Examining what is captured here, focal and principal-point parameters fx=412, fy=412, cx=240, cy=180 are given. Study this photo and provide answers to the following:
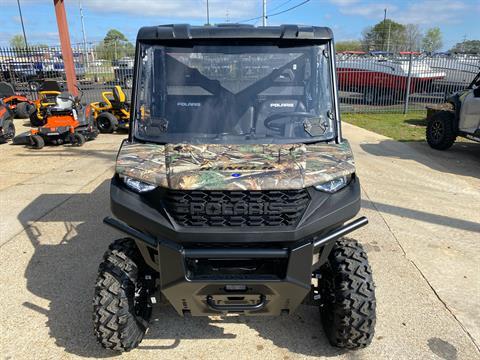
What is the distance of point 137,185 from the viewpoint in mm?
2604

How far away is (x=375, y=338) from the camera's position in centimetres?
314

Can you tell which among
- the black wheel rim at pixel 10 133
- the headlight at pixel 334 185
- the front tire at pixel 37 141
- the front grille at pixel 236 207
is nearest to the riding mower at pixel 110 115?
the front tire at pixel 37 141

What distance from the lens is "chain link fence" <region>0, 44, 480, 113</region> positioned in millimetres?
16000

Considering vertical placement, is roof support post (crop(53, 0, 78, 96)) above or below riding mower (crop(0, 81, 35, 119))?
above

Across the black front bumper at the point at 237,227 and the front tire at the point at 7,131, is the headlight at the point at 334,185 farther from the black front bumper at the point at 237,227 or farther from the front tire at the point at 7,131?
the front tire at the point at 7,131

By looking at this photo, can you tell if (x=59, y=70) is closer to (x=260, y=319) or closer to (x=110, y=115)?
(x=110, y=115)

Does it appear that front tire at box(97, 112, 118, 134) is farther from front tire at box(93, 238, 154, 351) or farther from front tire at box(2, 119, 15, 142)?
front tire at box(93, 238, 154, 351)

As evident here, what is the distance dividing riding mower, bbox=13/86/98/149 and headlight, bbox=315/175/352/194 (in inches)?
334

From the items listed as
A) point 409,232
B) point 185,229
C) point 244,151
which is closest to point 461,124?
point 409,232

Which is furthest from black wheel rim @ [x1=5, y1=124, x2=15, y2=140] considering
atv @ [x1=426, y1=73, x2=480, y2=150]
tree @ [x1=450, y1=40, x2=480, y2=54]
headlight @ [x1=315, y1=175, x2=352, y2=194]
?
tree @ [x1=450, y1=40, x2=480, y2=54]

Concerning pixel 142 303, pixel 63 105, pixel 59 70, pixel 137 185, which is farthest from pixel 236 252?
pixel 59 70

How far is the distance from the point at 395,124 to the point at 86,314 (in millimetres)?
12022

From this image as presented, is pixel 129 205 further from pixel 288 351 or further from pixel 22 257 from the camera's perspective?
pixel 22 257

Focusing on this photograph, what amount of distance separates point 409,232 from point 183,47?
11.7 ft
